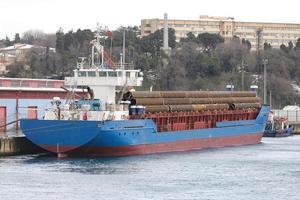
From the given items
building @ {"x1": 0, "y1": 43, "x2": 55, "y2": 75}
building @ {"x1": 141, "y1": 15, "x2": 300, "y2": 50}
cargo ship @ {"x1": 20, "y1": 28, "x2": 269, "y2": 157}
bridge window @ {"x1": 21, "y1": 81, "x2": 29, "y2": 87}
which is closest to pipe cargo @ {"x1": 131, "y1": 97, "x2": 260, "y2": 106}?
cargo ship @ {"x1": 20, "y1": 28, "x2": 269, "y2": 157}

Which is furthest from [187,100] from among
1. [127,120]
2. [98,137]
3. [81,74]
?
[98,137]

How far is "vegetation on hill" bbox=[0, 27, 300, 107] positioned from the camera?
11038 cm

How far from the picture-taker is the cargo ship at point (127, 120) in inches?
1964

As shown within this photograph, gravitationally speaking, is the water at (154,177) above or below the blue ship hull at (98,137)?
below

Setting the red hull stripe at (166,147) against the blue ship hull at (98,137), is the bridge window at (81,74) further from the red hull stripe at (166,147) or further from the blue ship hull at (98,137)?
the red hull stripe at (166,147)

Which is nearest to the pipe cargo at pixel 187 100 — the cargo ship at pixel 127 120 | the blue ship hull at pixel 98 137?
the cargo ship at pixel 127 120

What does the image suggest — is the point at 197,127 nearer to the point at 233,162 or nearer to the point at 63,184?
the point at 233,162

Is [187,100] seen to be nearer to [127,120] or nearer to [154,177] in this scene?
[127,120]

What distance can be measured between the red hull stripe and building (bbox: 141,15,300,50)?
338ft

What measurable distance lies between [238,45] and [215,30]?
42332mm

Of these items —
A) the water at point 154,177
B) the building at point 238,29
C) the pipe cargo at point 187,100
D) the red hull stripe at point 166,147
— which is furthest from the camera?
the building at point 238,29

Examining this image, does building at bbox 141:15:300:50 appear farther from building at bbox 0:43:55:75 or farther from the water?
the water

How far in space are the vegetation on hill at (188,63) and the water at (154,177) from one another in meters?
52.1

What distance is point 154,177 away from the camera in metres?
42.6
